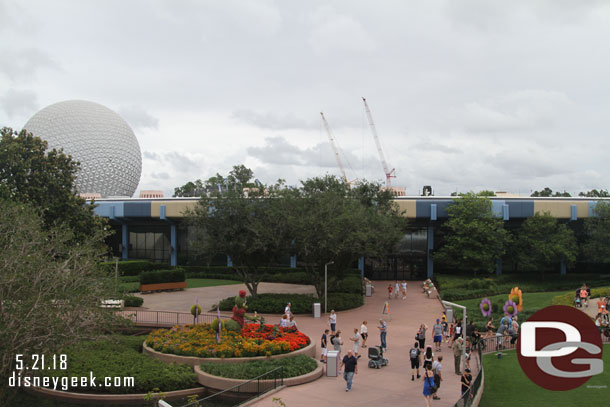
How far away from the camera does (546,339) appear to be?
1187 cm

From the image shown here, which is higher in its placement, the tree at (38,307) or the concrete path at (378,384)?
the tree at (38,307)

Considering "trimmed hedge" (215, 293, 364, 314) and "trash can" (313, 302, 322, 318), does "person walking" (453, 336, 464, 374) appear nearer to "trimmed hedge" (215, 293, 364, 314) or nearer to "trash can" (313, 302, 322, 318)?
"trash can" (313, 302, 322, 318)

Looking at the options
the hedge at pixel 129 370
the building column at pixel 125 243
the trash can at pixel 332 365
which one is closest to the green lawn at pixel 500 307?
the trash can at pixel 332 365

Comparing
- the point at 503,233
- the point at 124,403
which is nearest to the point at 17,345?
the point at 124,403

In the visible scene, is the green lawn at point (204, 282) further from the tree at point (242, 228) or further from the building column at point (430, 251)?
the building column at point (430, 251)

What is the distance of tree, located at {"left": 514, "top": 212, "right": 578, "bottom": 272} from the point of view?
4175 cm

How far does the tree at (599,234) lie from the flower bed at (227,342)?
31.8m

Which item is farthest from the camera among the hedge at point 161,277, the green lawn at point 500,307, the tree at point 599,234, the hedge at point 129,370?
the tree at point 599,234

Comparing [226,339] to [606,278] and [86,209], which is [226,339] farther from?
[606,278]

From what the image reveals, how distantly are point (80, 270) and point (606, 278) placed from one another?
149 feet

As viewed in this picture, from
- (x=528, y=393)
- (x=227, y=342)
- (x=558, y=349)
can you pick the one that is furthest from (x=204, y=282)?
(x=558, y=349)

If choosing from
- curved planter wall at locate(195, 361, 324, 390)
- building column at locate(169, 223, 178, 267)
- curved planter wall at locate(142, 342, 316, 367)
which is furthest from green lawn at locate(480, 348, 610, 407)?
building column at locate(169, 223, 178, 267)

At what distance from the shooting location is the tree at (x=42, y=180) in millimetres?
30750

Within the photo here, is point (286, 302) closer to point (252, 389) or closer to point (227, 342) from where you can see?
point (227, 342)
